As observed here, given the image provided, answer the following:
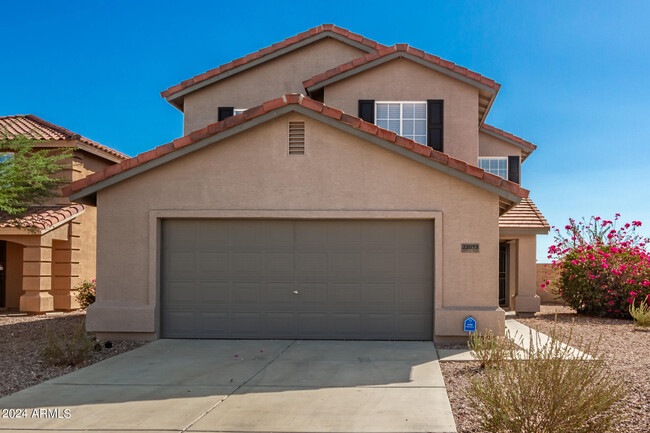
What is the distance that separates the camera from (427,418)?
21.6 ft

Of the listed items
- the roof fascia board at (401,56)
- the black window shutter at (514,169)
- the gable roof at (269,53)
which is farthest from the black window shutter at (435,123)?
the black window shutter at (514,169)

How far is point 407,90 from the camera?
1486cm

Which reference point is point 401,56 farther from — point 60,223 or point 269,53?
point 60,223

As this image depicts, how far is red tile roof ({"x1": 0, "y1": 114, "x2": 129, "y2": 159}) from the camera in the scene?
19.4 m

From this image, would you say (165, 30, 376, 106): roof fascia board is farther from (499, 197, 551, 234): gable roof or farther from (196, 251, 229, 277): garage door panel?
(499, 197, 551, 234): gable roof

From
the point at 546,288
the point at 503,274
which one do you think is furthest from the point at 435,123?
the point at 546,288

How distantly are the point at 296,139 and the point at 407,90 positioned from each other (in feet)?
14.3

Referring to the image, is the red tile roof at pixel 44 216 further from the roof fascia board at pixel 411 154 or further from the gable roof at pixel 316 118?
the roof fascia board at pixel 411 154

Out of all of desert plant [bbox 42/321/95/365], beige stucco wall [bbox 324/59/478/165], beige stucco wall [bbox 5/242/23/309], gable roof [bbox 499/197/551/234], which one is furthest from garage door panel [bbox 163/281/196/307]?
beige stucco wall [bbox 5/242/23/309]

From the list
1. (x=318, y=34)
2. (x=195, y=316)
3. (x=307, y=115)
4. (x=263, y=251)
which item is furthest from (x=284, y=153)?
(x=318, y=34)

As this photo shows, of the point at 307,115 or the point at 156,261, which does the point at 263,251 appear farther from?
the point at 307,115

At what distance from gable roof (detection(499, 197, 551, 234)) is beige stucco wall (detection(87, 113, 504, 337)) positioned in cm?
653

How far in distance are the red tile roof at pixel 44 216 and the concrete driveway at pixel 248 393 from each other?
8806 mm

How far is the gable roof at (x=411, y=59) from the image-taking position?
14570mm
